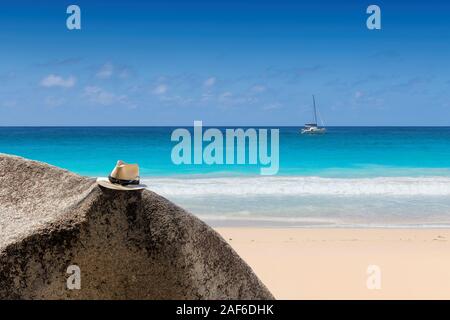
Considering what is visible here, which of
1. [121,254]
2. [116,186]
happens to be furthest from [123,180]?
[121,254]

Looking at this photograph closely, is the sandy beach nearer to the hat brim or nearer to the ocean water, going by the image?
the ocean water

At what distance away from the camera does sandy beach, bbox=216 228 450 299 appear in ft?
21.2

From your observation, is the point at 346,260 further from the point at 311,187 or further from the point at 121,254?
the point at 311,187

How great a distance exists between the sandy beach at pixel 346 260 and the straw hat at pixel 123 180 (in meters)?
4.80

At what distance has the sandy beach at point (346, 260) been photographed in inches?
255

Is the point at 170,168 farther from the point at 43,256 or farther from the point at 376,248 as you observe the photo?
the point at 43,256

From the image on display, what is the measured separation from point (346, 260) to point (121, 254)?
6768 mm

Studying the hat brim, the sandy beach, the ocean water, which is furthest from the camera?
the ocean water

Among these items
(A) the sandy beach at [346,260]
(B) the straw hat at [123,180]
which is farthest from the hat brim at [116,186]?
(A) the sandy beach at [346,260]

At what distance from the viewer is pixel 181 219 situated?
1645 millimetres

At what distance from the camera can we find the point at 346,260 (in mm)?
8000

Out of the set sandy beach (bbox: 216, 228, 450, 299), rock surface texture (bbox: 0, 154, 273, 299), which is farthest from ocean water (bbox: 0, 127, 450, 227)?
rock surface texture (bbox: 0, 154, 273, 299)

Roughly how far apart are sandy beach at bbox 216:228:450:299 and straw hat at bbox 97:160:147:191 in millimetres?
4797

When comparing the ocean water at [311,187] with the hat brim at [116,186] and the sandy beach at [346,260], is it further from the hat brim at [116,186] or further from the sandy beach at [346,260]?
the hat brim at [116,186]
